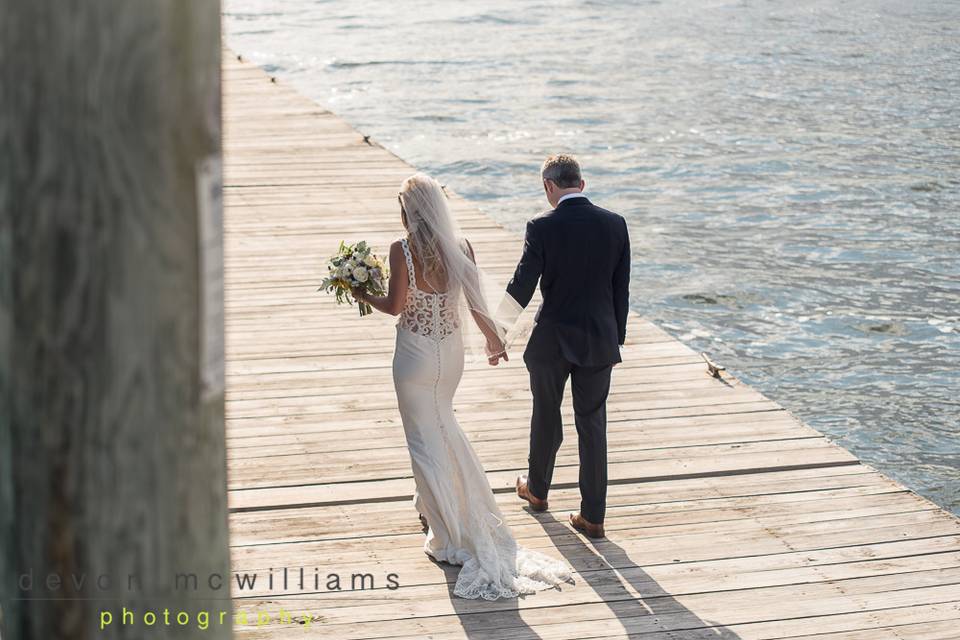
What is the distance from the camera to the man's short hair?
5.89 metres

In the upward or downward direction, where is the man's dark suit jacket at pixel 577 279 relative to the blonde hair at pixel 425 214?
downward

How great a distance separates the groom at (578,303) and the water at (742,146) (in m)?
5.61

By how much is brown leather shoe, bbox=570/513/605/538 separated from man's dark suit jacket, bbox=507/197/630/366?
33.3 inches

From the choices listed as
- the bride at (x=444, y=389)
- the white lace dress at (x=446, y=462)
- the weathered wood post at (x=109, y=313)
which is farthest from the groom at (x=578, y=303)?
the weathered wood post at (x=109, y=313)

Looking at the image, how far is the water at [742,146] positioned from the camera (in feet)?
46.0

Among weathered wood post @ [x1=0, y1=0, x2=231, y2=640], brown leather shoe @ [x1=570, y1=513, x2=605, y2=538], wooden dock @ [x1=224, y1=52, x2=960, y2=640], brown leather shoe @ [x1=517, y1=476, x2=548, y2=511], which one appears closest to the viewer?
weathered wood post @ [x1=0, y1=0, x2=231, y2=640]

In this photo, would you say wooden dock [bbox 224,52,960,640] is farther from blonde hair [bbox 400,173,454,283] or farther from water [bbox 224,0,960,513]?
water [bbox 224,0,960,513]

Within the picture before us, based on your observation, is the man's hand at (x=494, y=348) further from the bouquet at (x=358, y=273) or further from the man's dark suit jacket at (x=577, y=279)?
the bouquet at (x=358, y=273)

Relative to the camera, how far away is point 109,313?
179 cm

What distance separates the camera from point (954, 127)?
2511 centimetres

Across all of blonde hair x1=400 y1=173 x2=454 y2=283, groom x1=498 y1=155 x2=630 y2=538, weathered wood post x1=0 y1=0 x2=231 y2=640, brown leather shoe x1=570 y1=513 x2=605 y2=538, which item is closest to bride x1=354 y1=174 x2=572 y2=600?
blonde hair x1=400 y1=173 x2=454 y2=283

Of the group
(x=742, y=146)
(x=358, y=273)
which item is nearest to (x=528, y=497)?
(x=358, y=273)

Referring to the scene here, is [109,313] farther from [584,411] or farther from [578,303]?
[584,411]

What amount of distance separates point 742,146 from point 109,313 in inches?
912
